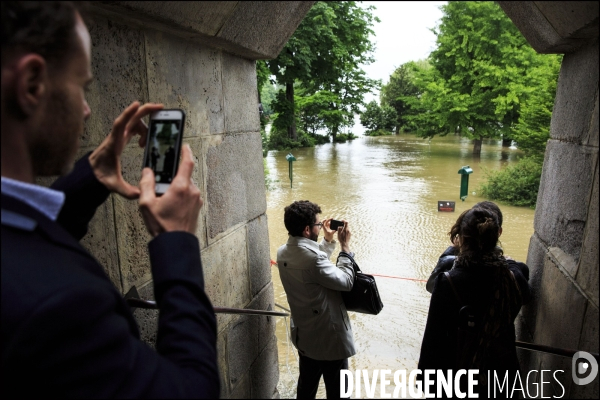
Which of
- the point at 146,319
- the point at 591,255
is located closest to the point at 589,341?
the point at 591,255

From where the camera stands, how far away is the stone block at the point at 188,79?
6.79 ft

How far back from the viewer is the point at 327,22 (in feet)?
56.5

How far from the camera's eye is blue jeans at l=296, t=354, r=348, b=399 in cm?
311

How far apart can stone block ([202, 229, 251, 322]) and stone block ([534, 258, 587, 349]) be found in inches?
70.5

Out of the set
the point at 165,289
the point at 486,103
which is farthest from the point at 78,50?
the point at 486,103

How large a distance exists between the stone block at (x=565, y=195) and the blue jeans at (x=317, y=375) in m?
1.60

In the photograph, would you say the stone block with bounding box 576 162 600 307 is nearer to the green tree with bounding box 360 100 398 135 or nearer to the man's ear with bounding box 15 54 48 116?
the man's ear with bounding box 15 54 48 116

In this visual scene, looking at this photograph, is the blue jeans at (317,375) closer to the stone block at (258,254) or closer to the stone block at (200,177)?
the stone block at (258,254)

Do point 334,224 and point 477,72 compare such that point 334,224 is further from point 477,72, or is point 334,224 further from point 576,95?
point 477,72

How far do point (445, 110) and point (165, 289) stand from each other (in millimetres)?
20081

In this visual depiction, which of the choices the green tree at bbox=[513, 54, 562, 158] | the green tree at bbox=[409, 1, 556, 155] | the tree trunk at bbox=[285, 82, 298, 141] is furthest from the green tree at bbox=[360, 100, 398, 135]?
the green tree at bbox=[513, 54, 562, 158]

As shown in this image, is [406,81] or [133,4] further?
[406,81]

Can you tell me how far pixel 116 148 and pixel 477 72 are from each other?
19821 millimetres

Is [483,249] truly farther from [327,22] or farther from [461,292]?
[327,22]
